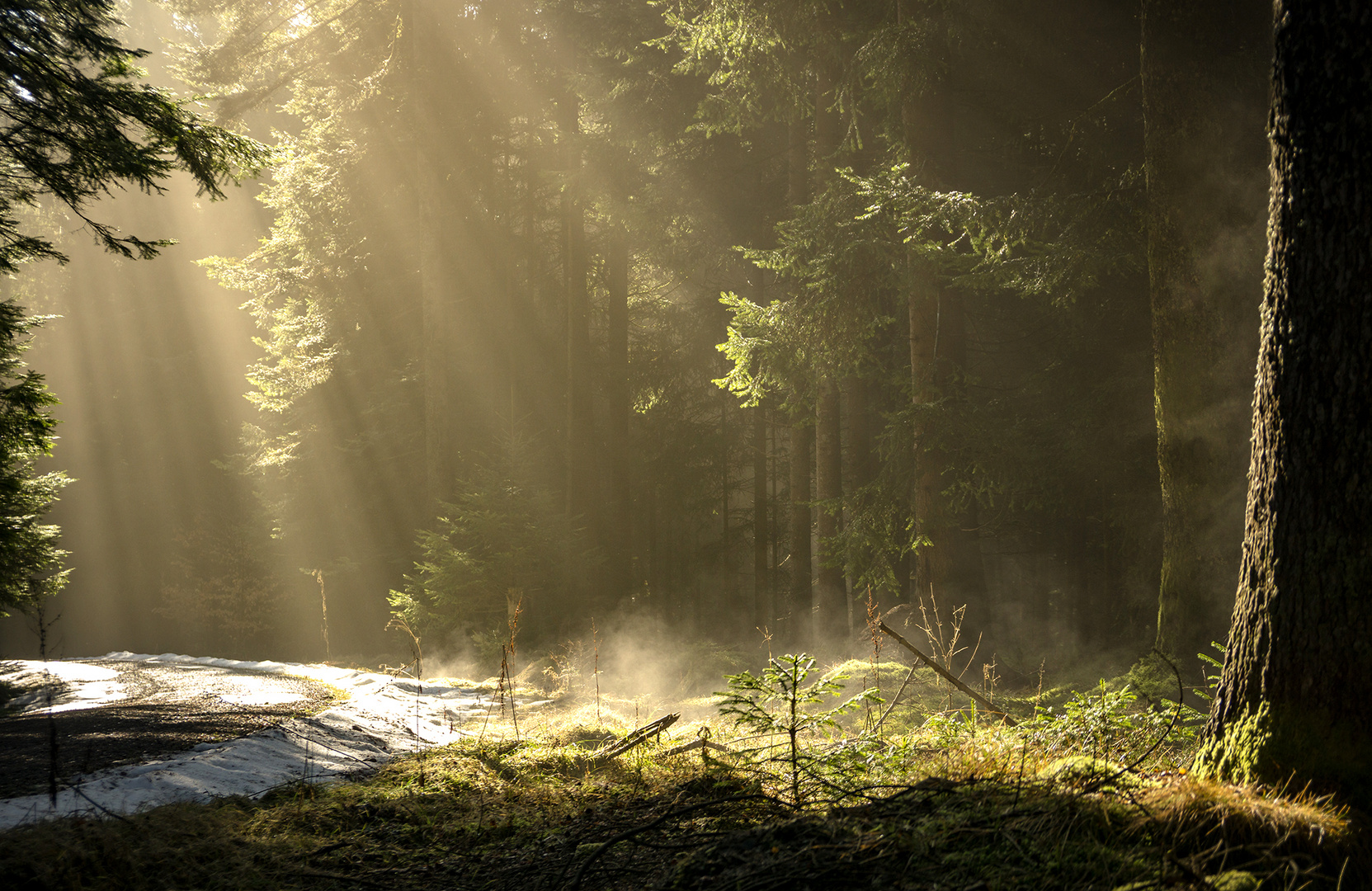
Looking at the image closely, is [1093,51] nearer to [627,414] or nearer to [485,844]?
[485,844]

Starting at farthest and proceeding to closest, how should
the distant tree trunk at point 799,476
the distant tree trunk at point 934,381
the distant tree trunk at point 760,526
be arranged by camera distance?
the distant tree trunk at point 760,526
the distant tree trunk at point 799,476
the distant tree trunk at point 934,381

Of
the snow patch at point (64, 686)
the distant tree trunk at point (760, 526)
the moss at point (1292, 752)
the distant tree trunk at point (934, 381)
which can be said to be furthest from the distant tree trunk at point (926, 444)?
the snow patch at point (64, 686)

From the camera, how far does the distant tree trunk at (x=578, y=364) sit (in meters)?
20.1

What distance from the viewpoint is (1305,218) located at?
124 inches

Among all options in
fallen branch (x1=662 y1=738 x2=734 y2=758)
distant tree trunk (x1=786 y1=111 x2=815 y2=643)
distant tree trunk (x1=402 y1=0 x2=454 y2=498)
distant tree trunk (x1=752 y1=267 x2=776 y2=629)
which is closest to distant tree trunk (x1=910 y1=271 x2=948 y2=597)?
distant tree trunk (x1=786 y1=111 x2=815 y2=643)

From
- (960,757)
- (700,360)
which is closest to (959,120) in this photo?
(700,360)

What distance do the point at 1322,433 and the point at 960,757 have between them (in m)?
2.04

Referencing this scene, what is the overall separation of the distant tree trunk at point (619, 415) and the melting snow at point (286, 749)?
35.3ft

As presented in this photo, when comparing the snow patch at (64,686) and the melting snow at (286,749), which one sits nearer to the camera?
the melting snow at (286,749)

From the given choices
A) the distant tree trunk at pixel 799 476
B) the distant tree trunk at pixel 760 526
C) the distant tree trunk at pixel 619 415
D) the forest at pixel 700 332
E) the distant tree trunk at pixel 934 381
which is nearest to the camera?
the forest at pixel 700 332

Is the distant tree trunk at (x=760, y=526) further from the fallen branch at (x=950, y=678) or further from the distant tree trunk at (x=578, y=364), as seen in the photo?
the fallen branch at (x=950, y=678)

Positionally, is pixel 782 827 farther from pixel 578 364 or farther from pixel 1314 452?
pixel 578 364

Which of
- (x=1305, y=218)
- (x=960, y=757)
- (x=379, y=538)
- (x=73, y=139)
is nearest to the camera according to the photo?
(x=1305, y=218)

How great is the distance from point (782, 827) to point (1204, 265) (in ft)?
20.8
